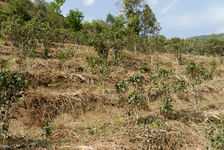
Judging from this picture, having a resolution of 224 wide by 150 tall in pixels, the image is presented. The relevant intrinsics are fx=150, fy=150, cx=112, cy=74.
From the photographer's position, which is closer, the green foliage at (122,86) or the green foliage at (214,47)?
the green foliage at (122,86)

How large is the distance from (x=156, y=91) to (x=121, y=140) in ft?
16.2

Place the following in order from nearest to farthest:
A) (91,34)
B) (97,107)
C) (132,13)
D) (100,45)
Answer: (97,107) → (100,45) → (91,34) → (132,13)

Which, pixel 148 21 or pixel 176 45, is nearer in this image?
pixel 176 45

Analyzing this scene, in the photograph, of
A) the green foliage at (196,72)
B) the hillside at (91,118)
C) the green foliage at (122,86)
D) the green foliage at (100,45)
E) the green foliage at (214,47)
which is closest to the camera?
the hillside at (91,118)

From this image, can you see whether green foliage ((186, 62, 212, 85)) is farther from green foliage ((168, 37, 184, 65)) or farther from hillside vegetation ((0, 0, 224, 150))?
green foliage ((168, 37, 184, 65))

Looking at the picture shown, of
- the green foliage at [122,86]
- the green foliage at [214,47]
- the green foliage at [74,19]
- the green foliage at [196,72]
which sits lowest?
the green foliage at [122,86]

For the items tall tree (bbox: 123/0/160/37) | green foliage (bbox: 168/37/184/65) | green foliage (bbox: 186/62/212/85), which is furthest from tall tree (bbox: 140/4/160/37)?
green foliage (bbox: 186/62/212/85)

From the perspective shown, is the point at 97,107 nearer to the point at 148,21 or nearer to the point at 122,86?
the point at 122,86

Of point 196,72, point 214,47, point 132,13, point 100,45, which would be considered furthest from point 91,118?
point 214,47

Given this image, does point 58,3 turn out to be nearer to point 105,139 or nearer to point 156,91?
point 156,91

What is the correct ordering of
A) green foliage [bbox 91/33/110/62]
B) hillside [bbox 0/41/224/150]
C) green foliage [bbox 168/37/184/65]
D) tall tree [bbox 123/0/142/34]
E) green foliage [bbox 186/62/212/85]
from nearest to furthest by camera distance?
hillside [bbox 0/41/224/150]
green foliage [bbox 186/62/212/85]
green foliage [bbox 91/33/110/62]
green foliage [bbox 168/37/184/65]
tall tree [bbox 123/0/142/34]

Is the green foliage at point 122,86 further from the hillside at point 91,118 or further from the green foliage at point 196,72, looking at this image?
the green foliage at point 196,72

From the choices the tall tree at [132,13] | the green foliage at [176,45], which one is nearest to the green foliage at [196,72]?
the green foliage at [176,45]

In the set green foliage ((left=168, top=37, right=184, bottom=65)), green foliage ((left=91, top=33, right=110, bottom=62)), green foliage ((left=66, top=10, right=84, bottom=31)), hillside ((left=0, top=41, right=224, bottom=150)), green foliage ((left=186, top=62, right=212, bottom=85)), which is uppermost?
green foliage ((left=66, top=10, right=84, bottom=31))
